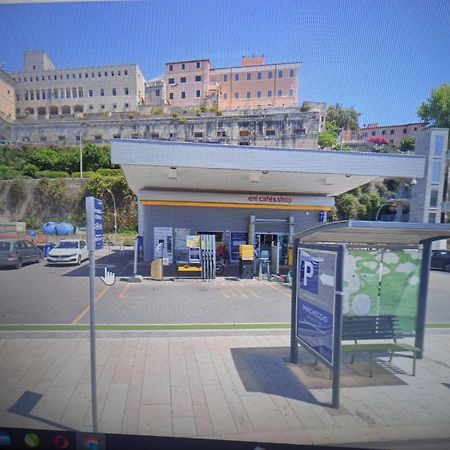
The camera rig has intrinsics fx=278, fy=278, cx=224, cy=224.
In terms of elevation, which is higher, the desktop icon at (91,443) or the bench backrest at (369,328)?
the bench backrest at (369,328)

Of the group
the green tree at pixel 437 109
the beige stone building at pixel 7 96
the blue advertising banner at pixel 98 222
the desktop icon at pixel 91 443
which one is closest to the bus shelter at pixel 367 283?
the green tree at pixel 437 109

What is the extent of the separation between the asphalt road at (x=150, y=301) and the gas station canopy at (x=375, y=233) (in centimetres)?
261

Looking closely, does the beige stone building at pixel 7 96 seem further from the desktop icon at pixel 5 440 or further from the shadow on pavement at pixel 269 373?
the shadow on pavement at pixel 269 373

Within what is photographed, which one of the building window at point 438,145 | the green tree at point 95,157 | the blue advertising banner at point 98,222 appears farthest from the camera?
the green tree at point 95,157

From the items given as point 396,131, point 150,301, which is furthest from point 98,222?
point 150,301

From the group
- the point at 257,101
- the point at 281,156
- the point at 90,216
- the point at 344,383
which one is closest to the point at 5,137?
the point at 90,216

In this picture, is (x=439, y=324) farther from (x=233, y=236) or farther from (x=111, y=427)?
(x=233, y=236)

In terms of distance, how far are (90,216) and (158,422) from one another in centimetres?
183

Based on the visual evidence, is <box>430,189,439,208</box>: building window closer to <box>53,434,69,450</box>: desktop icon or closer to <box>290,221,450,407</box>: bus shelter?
<box>290,221,450,407</box>: bus shelter

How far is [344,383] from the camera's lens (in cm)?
317

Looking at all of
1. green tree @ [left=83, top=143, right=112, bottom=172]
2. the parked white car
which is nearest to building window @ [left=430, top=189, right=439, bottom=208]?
the parked white car

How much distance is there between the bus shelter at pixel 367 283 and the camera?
3297 millimetres

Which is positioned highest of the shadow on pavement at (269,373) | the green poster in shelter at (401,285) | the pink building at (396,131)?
the pink building at (396,131)

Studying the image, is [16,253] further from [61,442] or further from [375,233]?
[375,233]
